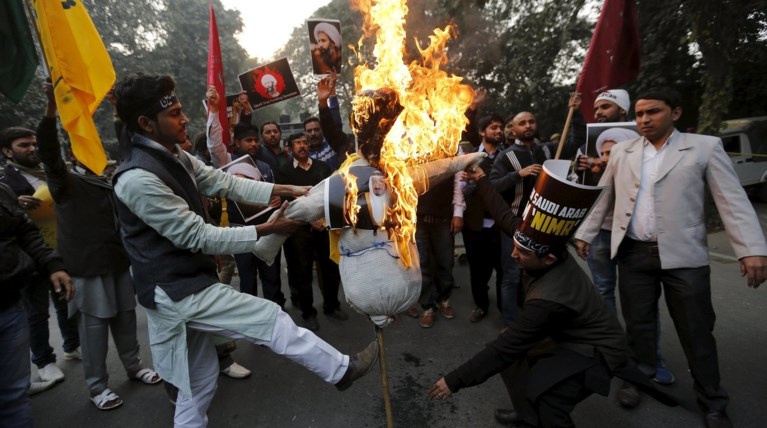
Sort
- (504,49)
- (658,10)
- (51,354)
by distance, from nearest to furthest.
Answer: (51,354)
(658,10)
(504,49)

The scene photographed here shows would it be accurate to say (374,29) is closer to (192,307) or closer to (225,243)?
(225,243)

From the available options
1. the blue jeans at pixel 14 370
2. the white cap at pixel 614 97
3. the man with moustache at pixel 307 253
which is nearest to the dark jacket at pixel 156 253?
the blue jeans at pixel 14 370

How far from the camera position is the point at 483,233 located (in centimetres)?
471

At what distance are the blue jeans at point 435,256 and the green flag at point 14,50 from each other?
3871 mm

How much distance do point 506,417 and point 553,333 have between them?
2.95ft

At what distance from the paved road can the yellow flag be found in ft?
7.09

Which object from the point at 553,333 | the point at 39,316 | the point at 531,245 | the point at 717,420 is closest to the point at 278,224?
the point at 531,245

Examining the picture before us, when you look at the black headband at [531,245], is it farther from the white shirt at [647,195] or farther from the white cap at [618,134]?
the white cap at [618,134]

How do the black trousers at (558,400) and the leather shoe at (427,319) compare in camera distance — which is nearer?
the black trousers at (558,400)

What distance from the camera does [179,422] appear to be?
2.48 m

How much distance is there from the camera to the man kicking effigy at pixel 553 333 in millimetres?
2363

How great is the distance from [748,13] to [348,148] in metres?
9.84

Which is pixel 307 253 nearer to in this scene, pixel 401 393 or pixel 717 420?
pixel 401 393

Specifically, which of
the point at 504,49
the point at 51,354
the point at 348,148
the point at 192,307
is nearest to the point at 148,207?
the point at 192,307
